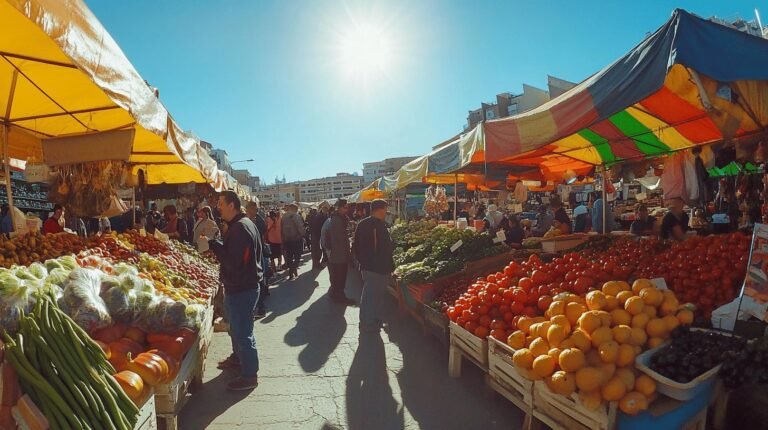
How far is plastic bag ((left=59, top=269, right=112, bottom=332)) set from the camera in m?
2.96

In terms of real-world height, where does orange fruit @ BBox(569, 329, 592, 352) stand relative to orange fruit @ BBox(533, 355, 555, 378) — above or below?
above

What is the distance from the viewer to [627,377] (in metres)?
2.80

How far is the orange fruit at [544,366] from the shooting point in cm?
303

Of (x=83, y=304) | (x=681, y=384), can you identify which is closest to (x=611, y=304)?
(x=681, y=384)

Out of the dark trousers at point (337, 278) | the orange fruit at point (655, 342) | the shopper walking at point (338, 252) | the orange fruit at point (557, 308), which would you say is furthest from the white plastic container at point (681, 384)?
the dark trousers at point (337, 278)

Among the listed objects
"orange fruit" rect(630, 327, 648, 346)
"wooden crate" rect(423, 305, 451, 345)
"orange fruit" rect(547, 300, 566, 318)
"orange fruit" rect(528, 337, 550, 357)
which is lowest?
"wooden crate" rect(423, 305, 451, 345)

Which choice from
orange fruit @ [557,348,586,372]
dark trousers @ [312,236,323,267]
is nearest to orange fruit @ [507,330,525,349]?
orange fruit @ [557,348,586,372]

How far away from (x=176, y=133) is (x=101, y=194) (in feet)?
6.29

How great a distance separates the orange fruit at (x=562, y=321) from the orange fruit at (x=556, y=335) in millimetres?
58

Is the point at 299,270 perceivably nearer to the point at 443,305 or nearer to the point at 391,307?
the point at 391,307

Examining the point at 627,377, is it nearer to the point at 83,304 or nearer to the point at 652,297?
the point at 652,297

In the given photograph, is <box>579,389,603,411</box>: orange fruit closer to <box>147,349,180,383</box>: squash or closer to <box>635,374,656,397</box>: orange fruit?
<box>635,374,656,397</box>: orange fruit

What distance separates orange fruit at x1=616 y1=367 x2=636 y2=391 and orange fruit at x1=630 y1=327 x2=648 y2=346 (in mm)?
303

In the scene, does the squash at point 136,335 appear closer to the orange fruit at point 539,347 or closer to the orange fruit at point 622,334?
the orange fruit at point 539,347
